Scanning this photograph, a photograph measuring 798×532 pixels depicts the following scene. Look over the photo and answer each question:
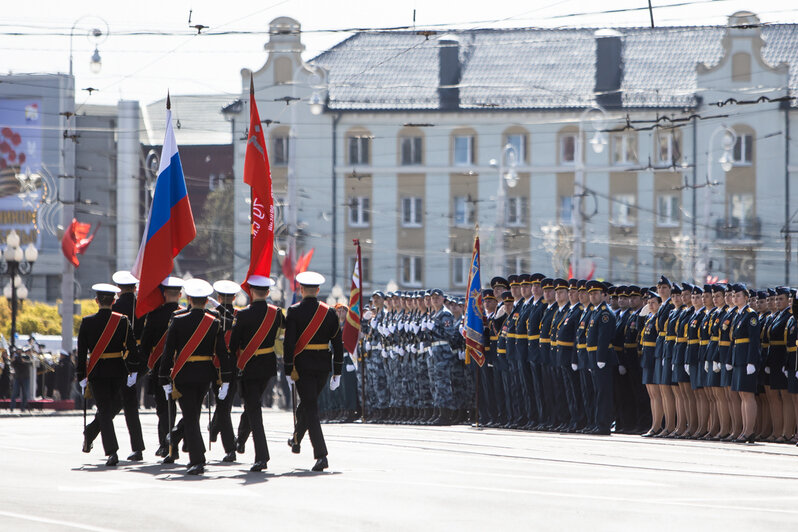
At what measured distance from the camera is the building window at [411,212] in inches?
2416

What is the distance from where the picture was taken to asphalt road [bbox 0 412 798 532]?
959cm

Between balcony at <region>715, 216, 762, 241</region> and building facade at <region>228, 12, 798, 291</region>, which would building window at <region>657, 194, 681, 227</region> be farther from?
balcony at <region>715, 216, 762, 241</region>

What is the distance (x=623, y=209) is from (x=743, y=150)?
17.0 ft

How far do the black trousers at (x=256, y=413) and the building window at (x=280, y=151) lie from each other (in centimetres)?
4569

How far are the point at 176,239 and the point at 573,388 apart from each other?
6.33 meters

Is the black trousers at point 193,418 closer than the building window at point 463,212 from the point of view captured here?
Yes

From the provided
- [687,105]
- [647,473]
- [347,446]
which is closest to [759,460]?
[647,473]

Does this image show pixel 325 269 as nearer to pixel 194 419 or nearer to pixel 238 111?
pixel 238 111

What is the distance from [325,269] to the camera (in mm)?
59906

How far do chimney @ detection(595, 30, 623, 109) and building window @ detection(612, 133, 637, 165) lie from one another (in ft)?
4.78

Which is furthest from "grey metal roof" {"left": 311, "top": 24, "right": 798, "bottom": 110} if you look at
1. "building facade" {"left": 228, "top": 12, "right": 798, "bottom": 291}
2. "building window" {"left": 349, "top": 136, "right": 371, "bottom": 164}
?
"building window" {"left": 349, "top": 136, "right": 371, "bottom": 164}

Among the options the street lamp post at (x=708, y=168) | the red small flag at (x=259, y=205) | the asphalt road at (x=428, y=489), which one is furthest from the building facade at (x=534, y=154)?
the asphalt road at (x=428, y=489)

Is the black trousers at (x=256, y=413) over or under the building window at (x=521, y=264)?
under

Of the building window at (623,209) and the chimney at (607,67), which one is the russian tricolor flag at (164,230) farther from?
the building window at (623,209)
